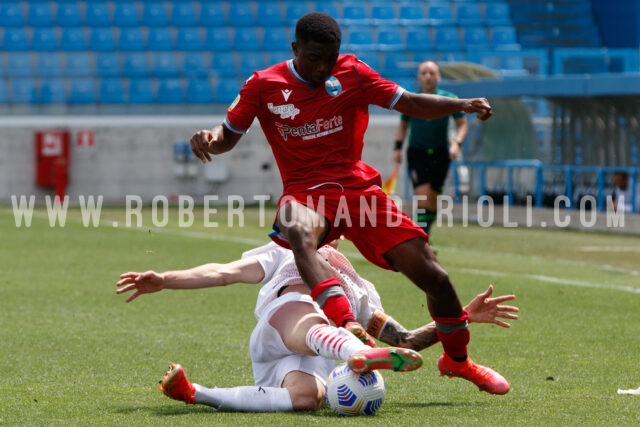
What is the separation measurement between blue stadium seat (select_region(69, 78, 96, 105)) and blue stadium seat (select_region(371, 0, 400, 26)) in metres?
8.41

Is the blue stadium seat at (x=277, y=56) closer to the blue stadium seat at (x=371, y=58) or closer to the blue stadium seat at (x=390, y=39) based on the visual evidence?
the blue stadium seat at (x=371, y=58)

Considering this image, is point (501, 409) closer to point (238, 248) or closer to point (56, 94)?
point (238, 248)

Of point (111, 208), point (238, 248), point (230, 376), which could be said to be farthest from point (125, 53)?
point (230, 376)

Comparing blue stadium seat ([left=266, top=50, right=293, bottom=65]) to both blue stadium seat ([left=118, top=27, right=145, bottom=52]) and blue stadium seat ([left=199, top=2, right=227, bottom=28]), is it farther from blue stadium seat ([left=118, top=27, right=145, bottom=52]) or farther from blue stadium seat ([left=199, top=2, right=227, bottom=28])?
blue stadium seat ([left=118, top=27, right=145, bottom=52])

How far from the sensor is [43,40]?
35.8 metres

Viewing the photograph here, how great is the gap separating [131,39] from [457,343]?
31.1 metres

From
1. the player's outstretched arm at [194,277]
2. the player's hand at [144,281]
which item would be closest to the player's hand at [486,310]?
the player's outstretched arm at [194,277]

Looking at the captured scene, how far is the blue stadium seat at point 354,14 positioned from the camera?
3728 cm

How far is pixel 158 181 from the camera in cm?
3453

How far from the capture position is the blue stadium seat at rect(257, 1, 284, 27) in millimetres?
37031

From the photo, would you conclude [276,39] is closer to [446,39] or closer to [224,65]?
[224,65]

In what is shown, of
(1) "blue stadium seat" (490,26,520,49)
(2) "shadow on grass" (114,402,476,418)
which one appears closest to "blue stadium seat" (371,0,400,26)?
(1) "blue stadium seat" (490,26,520,49)

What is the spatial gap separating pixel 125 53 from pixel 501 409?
103 feet

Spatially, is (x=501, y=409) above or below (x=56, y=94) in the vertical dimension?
above
